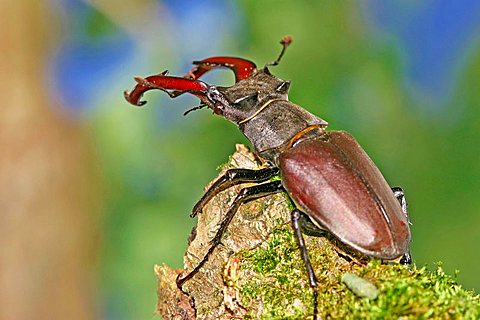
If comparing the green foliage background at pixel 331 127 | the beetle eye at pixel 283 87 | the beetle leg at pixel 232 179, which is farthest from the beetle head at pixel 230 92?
the green foliage background at pixel 331 127

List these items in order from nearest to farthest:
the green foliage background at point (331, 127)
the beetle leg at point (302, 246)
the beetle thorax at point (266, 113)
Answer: the beetle leg at point (302, 246) → the beetle thorax at point (266, 113) → the green foliage background at point (331, 127)

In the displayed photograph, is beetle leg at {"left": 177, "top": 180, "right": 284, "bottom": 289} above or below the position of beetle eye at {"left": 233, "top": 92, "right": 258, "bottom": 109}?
below

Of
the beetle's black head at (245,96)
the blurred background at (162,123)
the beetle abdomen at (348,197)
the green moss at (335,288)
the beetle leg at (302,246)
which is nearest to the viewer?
the green moss at (335,288)

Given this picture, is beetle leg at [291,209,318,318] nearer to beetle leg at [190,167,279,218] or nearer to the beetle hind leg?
the beetle hind leg

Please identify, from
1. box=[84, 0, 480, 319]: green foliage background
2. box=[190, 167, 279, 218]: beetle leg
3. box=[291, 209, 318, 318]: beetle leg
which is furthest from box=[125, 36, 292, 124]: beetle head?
box=[84, 0, 480, 319]: green foliage background

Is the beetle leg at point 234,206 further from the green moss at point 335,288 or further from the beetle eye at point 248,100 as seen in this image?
the beetle eye at point 248,100

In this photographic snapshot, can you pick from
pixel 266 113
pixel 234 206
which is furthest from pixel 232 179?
pixel 266 113

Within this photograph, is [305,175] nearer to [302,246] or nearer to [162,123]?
[302,246]
